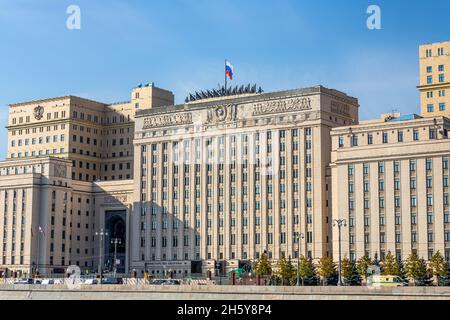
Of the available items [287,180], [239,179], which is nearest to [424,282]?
[287,180]

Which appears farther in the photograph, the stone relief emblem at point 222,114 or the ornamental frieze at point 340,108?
the stone relief emblem at point 222,114

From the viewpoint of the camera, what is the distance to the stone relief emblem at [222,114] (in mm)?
187500

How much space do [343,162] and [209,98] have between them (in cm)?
3932

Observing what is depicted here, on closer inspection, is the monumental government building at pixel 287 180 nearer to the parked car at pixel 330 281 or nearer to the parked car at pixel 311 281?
the parked car at pixel 311 281

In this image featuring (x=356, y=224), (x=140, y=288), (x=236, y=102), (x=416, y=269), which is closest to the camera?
(x=140, y=288)

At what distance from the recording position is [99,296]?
125312 mm

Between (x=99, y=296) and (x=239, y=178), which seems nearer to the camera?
(x=99, y=296)

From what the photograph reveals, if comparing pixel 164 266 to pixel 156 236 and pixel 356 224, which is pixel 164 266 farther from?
pixel 356 224

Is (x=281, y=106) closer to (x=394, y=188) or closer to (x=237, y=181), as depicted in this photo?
(x=237, y=181)

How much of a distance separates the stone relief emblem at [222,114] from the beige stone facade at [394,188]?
27.6 metres

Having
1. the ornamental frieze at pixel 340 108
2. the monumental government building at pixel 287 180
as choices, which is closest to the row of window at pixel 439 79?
the monumental government building at pixel 287 180
